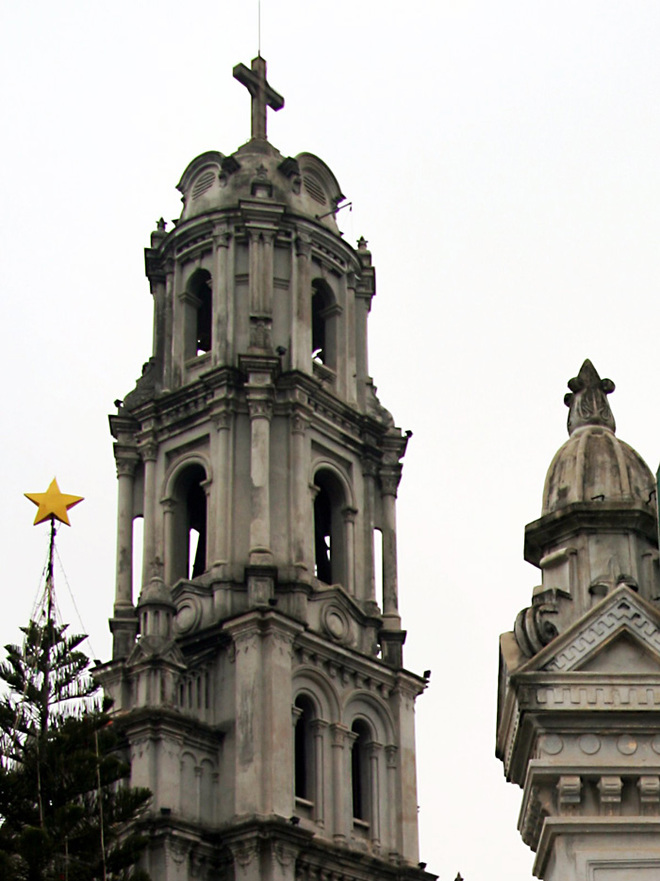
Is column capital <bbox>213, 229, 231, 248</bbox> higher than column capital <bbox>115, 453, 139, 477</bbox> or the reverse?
higher

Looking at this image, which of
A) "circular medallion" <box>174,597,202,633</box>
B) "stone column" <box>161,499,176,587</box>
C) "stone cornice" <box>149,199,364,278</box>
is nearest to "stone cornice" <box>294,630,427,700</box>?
"circular medallion" <box>174,597,202,633</box>

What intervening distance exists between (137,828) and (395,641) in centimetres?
1047

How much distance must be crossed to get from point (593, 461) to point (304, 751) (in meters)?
31.5

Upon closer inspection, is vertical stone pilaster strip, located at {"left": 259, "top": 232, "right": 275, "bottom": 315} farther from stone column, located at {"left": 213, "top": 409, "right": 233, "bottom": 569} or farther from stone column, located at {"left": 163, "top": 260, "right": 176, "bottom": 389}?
stone column, located at {"left": 213, "top": 409, "right": 233, "bottom": 569}

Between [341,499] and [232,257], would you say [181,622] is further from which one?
A: [232,257]

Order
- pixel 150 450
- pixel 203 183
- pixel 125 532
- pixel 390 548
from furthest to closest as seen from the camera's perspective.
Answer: pixel 203 183 < pixel 390 548 < pixel 150 450 < pixel 125 532

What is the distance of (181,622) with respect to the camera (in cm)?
4262

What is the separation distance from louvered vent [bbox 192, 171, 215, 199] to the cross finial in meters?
2.59

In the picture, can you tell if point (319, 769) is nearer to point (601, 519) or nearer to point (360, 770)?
point (360, 770)

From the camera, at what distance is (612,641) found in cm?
1019

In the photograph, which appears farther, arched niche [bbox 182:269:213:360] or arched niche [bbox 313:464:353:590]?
arched niche [bbox 182:269:213:360]

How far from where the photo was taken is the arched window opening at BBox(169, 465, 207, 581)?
1743 inches

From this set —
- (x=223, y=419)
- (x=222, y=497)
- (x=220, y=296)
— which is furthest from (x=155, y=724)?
(x=220, y=296)

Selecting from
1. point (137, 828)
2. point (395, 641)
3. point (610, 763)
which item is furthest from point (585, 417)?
point (395, 641)
